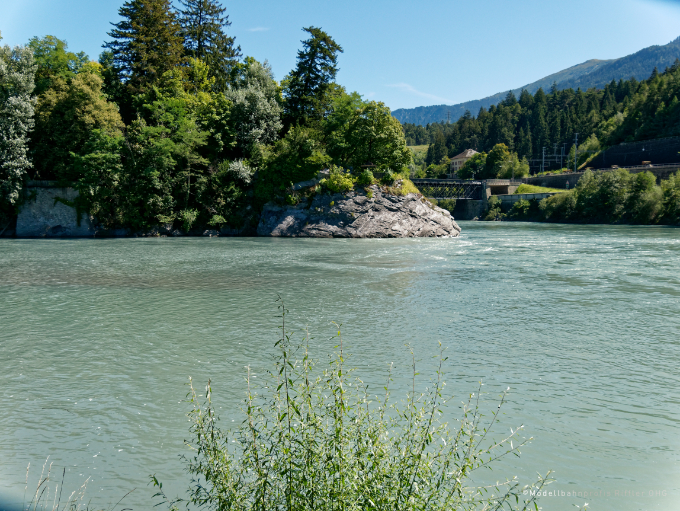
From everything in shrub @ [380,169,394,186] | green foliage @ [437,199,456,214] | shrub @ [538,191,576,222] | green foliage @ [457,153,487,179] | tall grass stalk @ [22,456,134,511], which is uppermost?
green foliage @ [457,153,487,179]

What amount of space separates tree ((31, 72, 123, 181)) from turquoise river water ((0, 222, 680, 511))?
93.4ft

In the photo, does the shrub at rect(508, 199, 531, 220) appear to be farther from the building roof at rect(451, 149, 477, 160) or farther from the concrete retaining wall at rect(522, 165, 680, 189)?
the building roof at rect(451, 149, 477, 160)

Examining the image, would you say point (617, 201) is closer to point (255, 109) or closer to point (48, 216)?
point (255, 109)

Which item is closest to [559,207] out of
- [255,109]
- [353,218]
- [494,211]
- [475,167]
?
[494,211]

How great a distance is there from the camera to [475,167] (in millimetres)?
136375

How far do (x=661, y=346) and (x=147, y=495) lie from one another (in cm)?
1164

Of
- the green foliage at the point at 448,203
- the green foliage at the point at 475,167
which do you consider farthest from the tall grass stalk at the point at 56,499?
the green foliage at the point at 475,167

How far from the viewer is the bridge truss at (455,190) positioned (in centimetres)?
9905

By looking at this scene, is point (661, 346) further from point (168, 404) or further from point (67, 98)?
point (67, 98)

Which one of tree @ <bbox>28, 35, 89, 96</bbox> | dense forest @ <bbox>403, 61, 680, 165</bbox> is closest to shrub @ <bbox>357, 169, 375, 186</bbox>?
tree @ <bbox>28, 35, 89, 96</bbox>

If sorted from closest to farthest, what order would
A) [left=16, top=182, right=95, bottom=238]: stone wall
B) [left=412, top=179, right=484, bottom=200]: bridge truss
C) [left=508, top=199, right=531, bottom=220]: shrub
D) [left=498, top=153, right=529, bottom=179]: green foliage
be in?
[left=16, top=182, right=95, bottom=238]: stone wall → [left=508, top=199, right=531, bottom=220]: shrub → [left=412, top=179, right=484, bottom=200]: bridge truss → [left=498, top=153, right=529, bottom=179]: green foliage

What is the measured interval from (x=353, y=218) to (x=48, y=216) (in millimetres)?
31760

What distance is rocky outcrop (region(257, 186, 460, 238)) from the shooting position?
50.7m

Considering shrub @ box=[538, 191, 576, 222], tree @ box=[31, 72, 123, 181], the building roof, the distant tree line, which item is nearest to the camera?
tree @ box=[31, 72, 123, 181]
